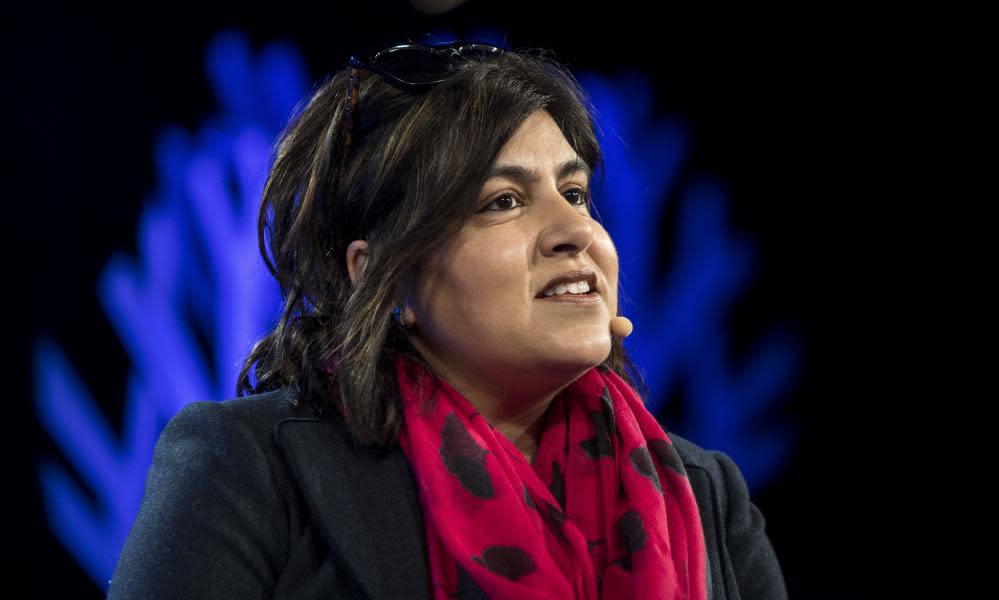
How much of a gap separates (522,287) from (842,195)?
1.84 m

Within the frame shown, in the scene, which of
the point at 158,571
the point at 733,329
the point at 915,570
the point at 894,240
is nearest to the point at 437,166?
the point at 158,571

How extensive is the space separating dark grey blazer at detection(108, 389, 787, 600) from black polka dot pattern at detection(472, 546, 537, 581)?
10 cm

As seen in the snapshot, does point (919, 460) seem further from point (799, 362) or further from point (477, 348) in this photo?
point (477, 348)

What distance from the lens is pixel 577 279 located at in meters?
1.35

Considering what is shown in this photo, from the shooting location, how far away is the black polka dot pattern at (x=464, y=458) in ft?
4.16

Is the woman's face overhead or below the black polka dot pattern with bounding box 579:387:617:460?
overhead

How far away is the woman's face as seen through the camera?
1312 mm

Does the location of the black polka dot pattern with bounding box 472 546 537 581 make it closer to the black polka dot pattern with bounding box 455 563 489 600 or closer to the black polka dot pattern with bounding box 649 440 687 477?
the black polka dot pattern with bounding box 455 563 489 600

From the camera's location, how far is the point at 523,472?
4.50 ft

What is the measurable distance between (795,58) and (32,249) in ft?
7.44

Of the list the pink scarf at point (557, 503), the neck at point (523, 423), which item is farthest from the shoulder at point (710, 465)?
the neck at point (523, 423)

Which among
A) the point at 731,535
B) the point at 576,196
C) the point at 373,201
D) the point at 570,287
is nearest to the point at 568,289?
the point at 570,287

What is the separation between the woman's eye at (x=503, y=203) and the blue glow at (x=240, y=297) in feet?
3.54

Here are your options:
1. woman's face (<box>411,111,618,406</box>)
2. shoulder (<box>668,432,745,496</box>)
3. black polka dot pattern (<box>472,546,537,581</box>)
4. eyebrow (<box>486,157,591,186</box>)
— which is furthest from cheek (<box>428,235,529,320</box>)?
shoulder (<box>668,432,745,496</box>)
